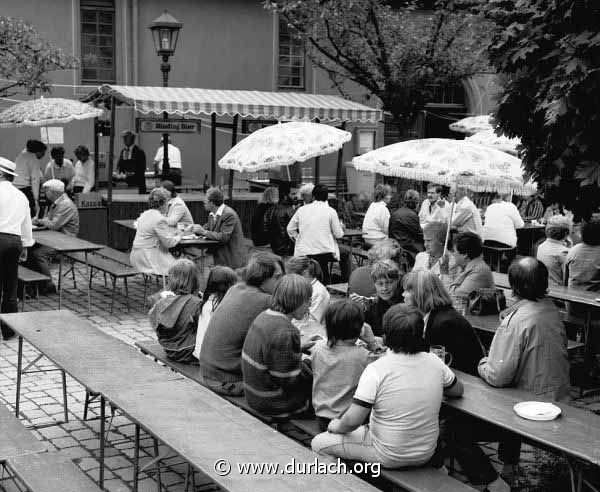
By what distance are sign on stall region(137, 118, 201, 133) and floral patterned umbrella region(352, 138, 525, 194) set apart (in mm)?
6686

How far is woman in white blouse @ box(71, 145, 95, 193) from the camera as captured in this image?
1623 cm

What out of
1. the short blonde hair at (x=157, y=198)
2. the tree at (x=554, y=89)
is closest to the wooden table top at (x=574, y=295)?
the tree at (x=554, y=89)

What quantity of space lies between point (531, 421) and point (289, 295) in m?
1.66

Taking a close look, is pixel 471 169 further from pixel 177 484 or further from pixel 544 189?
pixel 177 484

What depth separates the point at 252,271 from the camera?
620cm

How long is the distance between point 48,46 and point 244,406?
1184cm

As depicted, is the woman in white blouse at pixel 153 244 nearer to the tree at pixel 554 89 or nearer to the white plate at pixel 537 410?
the tree at pixel 554 89

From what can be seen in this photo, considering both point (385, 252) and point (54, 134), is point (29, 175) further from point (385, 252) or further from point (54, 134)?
point (385, 252)

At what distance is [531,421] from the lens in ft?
16.2

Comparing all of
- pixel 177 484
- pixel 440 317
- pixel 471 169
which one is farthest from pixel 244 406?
pixel 471 169

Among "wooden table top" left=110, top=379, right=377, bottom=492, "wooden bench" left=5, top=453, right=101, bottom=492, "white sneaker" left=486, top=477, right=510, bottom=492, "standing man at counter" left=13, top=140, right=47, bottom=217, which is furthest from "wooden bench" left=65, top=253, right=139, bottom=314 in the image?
"white sneaker" left=486, top=477, right=510, bottom=492

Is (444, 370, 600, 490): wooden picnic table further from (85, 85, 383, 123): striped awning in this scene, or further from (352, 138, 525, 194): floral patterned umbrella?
(85, 85, 383, 123): striped awning

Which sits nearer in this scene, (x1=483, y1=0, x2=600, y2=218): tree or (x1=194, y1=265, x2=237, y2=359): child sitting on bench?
(x1=483, y1=0, x2=600, y2=218): tree

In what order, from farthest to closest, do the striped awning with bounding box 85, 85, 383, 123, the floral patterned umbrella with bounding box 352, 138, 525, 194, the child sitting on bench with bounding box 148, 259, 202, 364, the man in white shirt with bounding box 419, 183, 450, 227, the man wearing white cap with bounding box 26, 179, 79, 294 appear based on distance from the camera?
the striped awning with bounding box 85, 85, 383, 123, the man in white shirt with bounding box 419, 183, 450, 227, the man wearing white cap with bounding box 26, 179, 79, 294, the floral patterned umbrella with bounding box 352, 138, 525, 194, the child sitting on bench with bounding box 148, 259, 202, 364
